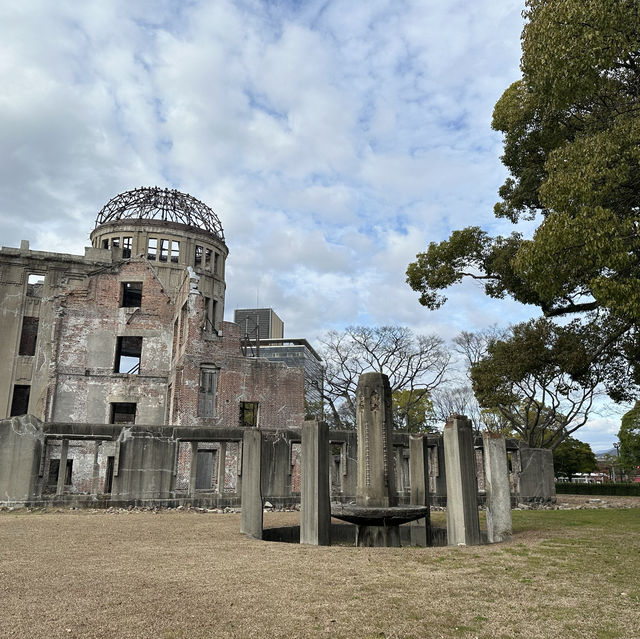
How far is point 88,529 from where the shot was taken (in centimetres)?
948

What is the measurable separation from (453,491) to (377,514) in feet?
4.09

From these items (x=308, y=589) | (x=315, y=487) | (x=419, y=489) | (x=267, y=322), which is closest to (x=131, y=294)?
(x=419, y=489)

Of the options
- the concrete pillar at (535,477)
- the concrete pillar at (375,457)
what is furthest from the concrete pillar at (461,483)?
the concrete pillar at (535,477)

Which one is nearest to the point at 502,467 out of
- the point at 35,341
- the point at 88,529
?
the point at 88,529

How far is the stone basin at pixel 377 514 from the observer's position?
342 inches

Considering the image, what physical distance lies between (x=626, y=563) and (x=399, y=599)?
342cm

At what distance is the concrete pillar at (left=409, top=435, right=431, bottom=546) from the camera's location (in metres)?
10.4

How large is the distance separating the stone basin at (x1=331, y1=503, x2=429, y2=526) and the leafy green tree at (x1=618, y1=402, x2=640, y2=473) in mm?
35297

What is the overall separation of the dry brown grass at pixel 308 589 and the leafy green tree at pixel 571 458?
118ft

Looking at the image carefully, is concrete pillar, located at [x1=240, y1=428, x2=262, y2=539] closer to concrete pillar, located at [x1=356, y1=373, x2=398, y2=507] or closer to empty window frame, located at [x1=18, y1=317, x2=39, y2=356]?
concrete pillar, located at [x1=356, y1=373, x2=398, y2=507]

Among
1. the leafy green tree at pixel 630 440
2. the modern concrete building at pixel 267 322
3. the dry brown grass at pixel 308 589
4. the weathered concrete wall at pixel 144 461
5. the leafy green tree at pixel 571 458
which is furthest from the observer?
the modern concrete building at pixel 267 322

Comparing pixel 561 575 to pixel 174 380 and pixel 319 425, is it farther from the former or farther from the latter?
pixel 174 380

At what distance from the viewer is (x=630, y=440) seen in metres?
40.1

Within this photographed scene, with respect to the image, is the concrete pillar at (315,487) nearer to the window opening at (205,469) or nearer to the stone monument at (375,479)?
the stone monument at (375,479)
